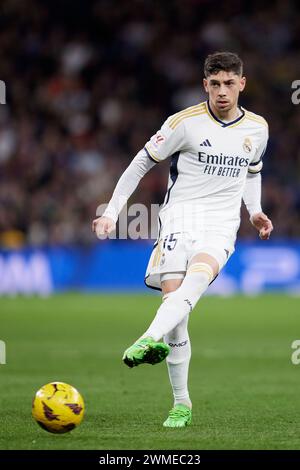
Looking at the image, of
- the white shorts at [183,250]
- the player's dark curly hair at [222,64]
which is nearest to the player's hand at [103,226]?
the white shorts at [183,250]

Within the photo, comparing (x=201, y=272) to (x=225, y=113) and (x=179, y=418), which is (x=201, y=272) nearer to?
(x=179, y=418)

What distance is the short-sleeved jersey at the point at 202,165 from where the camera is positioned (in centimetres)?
717

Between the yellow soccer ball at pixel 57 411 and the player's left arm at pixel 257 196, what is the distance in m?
2.03

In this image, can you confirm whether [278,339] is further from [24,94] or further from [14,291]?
[24,94]

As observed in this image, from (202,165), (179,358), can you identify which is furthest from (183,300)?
(202,165)

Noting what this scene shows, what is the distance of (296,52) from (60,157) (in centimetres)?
687

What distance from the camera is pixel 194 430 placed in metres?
6.70

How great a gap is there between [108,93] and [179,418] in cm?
1897

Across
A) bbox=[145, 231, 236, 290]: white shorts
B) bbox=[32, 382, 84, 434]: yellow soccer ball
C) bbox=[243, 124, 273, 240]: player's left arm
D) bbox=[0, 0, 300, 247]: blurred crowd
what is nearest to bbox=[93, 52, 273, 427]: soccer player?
bbox=[145, 231, 236, 290]: white shorts

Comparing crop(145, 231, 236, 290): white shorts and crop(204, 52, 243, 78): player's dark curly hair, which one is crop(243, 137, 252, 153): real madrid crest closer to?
crop(204, 52, 243, 78): player's dark curly hair

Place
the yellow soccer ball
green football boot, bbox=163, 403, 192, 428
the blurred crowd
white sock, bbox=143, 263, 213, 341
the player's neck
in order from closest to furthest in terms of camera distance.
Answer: the yellow soccer ball < white sock, bbox=143, 263, 213, 341 < green football boot, bbox=163, 403, 192, 428 < the player's neck < the blurred crowd

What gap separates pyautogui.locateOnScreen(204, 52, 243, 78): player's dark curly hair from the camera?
701 cm

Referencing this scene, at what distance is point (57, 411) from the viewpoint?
6.29 meters
